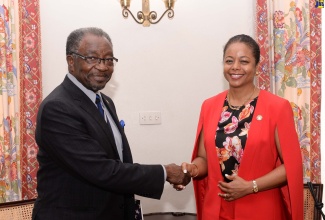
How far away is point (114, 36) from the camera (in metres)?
3.44

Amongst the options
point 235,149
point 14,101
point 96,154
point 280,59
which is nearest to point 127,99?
point 14,101

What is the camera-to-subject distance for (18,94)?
3051mm

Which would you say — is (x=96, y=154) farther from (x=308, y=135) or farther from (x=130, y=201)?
(x=308, y=135)

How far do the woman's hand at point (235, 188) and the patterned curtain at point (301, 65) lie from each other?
123 cm

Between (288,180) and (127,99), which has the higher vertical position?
(127,99)

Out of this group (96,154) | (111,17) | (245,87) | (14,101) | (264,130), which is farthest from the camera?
(111,17)

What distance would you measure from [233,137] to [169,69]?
1.49 metres

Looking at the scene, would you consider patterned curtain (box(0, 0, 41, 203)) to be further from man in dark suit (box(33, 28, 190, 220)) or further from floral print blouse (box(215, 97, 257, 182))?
floral print blouse (box(215, 97, 257, 182))

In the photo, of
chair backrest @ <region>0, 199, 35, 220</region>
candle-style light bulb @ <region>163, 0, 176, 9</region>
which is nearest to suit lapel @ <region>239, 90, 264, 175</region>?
chair backrest @ <region>0, 199, 35, 220</region>

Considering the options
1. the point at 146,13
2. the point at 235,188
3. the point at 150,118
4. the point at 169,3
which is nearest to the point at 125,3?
the point at 146,13

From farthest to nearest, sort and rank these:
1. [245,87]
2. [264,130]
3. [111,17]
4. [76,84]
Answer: [111,17] < [245,87] < [264,130] < [76,84]

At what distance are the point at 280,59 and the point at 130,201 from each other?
178cm

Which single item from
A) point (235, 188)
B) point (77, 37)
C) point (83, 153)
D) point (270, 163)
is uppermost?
point (77, 37)

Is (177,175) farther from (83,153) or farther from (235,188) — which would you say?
(83,153)
